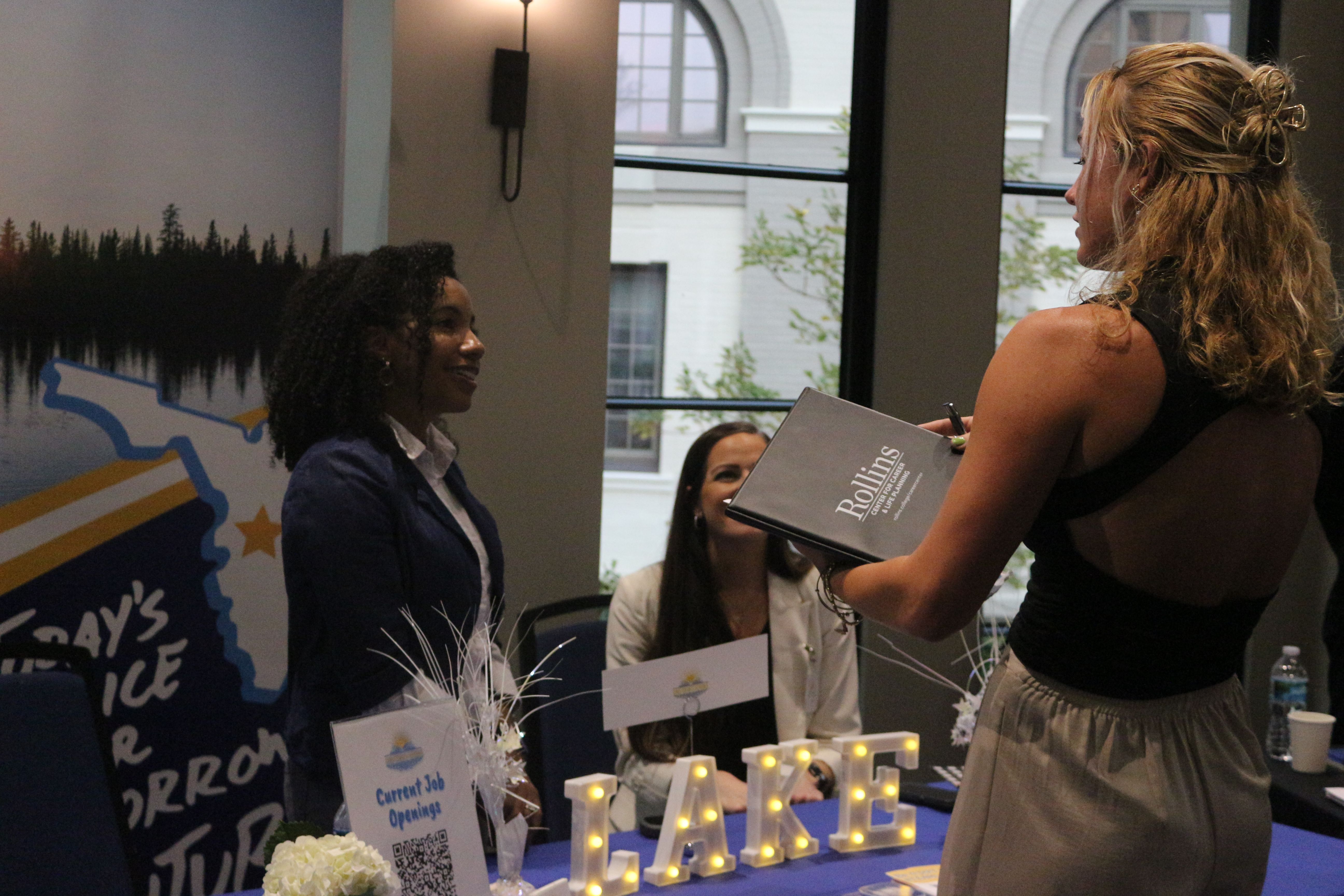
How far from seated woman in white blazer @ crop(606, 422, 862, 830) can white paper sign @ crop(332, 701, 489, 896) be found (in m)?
0.97

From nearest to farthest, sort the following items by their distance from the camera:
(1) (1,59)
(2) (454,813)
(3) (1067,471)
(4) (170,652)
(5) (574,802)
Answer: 1. (3) (1067,471)
2. (2) (454,813)
3. (5) (574,802)
4. (1) (1,59)
5. (4) (170,652)

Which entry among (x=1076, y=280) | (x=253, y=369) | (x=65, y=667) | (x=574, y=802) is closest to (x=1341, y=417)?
(x=1076, y=280)

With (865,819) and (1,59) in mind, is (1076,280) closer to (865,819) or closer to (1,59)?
(865,819)

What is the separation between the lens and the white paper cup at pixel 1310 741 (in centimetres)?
244

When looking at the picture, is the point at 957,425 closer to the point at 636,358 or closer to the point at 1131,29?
the point at 636,358

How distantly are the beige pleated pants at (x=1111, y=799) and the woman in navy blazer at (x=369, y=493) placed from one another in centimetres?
95

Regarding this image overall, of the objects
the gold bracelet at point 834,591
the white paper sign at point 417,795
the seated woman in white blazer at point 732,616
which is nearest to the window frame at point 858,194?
the seated woman in white blazer at point 732,616

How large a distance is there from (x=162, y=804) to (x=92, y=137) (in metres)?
1.51

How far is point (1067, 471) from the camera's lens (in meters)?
1.01

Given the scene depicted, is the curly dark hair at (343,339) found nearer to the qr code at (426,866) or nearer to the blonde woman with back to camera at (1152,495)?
the qr code at (426,866)

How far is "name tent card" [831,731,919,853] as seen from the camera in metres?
1.92

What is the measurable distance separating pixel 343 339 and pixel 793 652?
1143 mm

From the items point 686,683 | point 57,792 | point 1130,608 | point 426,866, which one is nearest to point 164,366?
point 57,792

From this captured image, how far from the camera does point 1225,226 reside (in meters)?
1.01
